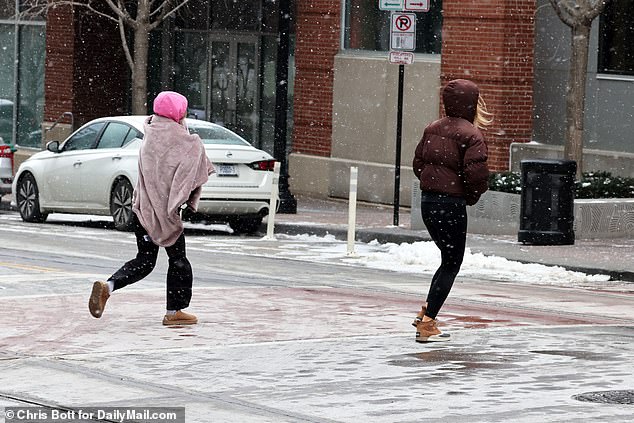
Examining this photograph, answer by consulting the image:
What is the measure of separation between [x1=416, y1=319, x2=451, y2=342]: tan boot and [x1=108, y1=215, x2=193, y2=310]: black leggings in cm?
179

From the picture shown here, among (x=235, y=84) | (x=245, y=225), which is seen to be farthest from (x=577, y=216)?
(x=235, y=84)

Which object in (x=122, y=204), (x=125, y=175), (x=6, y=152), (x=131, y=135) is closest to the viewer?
(x=125, y=175)

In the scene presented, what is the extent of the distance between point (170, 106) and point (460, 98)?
2.08 metres

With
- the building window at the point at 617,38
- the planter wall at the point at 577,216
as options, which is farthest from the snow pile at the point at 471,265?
the building window at the point at 617,38

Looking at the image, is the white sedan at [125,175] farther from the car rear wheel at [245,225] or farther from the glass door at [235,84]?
the glass door at [235,84]

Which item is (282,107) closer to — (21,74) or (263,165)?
(263,165)

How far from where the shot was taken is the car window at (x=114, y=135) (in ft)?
70.4

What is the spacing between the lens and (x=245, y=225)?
21984mm

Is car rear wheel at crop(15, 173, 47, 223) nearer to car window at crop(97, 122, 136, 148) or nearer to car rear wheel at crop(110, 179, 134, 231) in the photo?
car window at crop(97, 122, 136, 148)

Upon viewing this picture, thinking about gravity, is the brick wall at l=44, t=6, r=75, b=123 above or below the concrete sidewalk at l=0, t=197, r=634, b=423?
above

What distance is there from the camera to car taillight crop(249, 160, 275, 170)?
2117cm

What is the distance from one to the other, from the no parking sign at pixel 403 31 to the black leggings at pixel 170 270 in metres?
10.3

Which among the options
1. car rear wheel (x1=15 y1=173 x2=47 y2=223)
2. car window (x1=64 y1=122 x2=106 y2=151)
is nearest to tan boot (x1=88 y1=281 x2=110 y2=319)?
car window (x1=64 y1=122 x2=106 y2=151)

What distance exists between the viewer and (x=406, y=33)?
2133 centimetres
